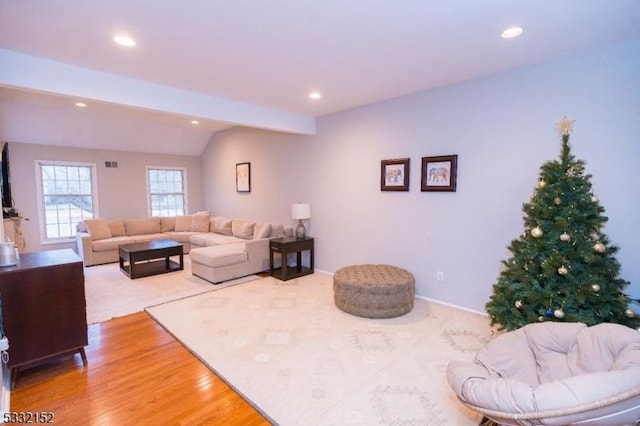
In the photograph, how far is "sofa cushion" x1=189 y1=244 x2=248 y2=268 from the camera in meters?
4.57

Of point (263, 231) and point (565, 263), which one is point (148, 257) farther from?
point (565, 263)

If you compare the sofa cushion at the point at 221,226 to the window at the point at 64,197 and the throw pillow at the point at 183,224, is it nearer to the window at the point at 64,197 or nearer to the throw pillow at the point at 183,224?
the throw pillow at the point at 183,224

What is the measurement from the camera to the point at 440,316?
3.43 meters

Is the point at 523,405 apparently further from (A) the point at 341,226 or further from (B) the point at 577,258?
(A) the point at 341,226

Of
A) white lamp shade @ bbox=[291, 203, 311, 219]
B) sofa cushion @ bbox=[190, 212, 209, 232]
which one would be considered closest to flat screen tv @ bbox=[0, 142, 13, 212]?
sofa cushion @ bbox=[190, 212, 209, 232]

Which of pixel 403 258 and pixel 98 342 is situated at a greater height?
pixel 403 258

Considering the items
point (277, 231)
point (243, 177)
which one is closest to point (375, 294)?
point (277, 231)

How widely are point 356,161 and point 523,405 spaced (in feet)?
11.5

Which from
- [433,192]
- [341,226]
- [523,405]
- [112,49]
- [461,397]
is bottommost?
[461,397]

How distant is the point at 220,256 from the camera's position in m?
4.61

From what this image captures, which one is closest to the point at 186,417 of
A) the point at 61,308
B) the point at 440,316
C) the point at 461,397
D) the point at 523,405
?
the point at 61,308

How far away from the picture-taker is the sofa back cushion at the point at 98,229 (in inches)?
230

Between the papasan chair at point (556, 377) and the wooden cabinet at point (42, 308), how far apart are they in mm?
2781

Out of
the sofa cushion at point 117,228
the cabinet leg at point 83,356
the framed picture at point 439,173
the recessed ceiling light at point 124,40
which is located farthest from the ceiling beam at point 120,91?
the sofa cushion at point 117,228
